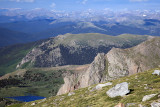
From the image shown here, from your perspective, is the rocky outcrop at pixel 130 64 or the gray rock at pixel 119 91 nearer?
the gray rock at pixel 119 91

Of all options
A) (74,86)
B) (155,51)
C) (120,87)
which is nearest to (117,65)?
(155,51)

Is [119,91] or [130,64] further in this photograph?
[130,64]

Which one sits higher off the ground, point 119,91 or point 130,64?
point 119,91

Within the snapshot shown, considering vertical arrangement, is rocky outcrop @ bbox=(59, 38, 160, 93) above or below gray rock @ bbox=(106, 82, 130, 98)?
below

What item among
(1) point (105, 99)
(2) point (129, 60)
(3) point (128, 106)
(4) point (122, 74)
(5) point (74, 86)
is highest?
(3) point (128, 106)

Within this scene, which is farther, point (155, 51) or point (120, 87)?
point (155, 51)

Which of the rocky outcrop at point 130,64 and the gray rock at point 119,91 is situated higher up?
the gray rock at point 119,91

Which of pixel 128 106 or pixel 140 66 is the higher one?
pixel 128 106

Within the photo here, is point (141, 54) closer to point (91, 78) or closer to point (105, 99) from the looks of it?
point (91, 78)

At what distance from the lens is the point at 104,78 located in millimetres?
191125

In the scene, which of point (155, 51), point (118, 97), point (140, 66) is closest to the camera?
point (118, 97)

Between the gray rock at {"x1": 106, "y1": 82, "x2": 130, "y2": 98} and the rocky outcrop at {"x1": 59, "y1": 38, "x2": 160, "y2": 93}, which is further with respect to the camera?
the rocky outcrop at {"x1": 59, "y1": 38, "x2": 160, "y2": 93}

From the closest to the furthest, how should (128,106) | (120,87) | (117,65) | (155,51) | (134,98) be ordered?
(128,106)
(134,98)
(120,87)
(155,51)
(117,65)

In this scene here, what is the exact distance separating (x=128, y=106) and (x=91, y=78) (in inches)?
6354
